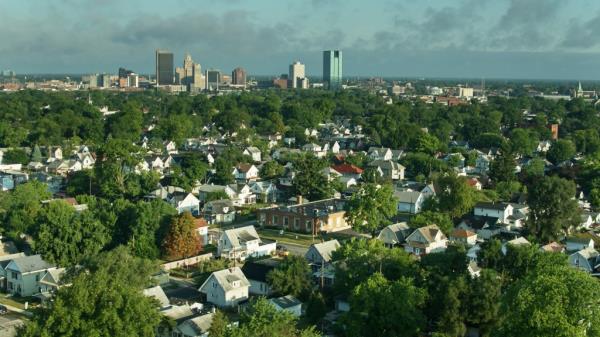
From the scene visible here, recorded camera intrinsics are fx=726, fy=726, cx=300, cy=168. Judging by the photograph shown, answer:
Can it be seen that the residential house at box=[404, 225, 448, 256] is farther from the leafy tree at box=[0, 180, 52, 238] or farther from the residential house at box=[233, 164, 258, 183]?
the residential house at box=[233, 164, 258, 183]

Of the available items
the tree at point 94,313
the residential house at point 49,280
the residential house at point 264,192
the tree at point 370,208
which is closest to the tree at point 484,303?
the tree at point 94,313

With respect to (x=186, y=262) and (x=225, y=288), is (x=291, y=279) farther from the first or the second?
(x=186, y=262)

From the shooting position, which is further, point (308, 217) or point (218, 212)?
point (218, 212)

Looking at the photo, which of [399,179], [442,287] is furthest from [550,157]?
[442,287]

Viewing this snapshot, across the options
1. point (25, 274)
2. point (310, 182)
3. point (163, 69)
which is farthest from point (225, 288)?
point (163, 69)

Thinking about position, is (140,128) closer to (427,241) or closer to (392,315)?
(427,241)

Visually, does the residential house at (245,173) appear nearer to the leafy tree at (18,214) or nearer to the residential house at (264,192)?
the residential house at (264,192)
